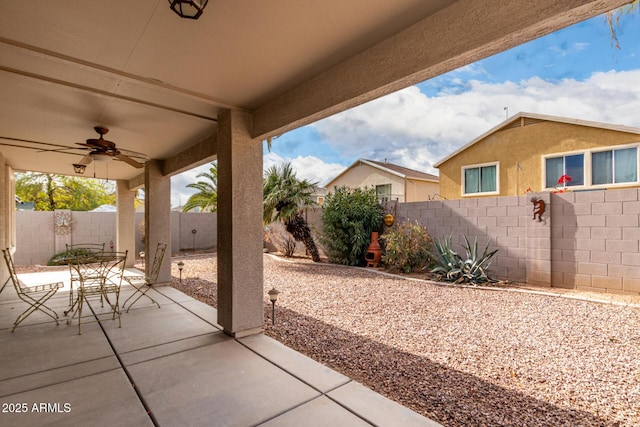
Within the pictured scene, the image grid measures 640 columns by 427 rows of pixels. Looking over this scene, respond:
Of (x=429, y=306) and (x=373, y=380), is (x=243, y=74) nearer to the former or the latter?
(x=373, y=380)

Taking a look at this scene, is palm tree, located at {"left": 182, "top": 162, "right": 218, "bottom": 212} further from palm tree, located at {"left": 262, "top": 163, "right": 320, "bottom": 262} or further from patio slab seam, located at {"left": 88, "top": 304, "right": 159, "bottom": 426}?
patio slab seam, located at {"left": 88, "top": 304, "right": 159, "bottom": 426}

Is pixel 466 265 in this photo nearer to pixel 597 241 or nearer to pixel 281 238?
pixel 597 241

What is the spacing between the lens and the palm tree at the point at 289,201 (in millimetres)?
9289

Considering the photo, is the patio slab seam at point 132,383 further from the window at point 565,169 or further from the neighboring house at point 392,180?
the neighboring house at point 392,180

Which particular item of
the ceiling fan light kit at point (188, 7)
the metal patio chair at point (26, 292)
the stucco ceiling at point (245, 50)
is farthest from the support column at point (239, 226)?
the metal patio chair at point (26, 292)

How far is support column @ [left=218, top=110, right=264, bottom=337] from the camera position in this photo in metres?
3.41

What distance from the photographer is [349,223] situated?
8328 millimetres

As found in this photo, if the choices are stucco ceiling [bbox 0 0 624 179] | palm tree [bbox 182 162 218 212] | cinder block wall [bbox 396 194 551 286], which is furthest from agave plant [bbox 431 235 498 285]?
palm tree [bbox 182 162 218 212]

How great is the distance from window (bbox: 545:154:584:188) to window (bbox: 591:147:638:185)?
0.95 feet

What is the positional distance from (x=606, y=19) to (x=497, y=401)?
3.62 m

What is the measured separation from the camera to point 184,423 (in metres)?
2.01

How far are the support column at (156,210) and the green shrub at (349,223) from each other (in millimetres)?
4304

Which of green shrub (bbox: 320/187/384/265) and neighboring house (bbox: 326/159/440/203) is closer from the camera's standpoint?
green shrub (bbox: 320/187/384/265)

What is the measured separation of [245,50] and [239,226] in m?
1.84
